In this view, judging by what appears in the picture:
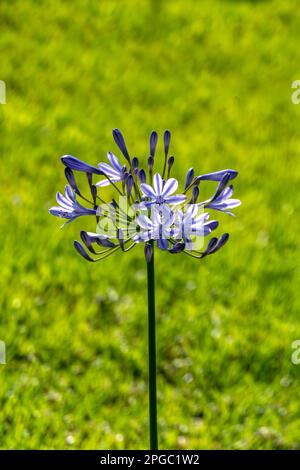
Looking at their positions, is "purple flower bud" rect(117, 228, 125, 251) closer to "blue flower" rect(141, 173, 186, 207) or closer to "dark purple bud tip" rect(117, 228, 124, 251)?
"dark purple bud tip" rect(117, 228, 124, 251)

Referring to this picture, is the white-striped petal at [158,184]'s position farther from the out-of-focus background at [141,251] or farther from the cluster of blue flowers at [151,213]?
the out-of-focus background at [141,251]

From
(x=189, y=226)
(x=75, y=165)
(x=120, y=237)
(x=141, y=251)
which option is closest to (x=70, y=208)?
(x=75, y=165)

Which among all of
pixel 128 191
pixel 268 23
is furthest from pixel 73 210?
pixel 268 23

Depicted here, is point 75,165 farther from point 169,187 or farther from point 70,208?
point 169,187

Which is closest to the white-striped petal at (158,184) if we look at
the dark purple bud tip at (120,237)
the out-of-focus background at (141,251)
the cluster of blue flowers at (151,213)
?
the cluster of blue flowers at (151,213)

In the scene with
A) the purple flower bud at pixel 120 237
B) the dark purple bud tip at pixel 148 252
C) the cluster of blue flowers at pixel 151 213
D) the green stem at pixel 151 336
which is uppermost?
the cluster of blue flowers at pixel 151 213

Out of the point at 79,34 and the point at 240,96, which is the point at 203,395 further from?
the point at 79,34

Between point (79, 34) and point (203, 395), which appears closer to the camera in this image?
point (203, 395)
